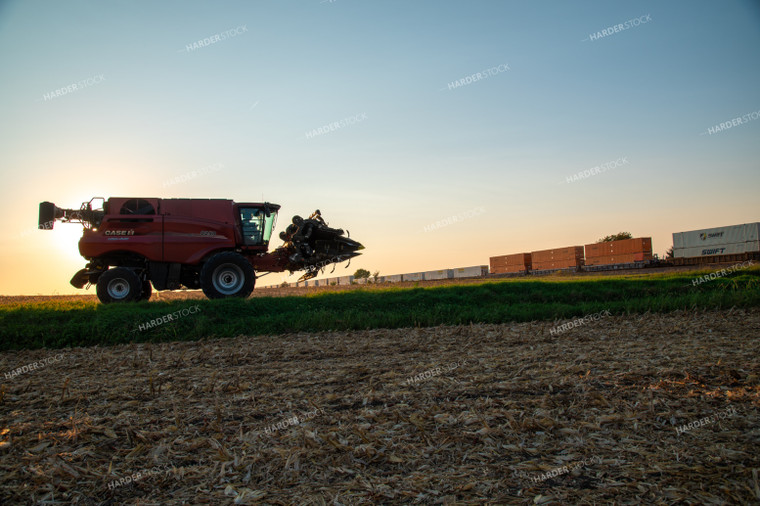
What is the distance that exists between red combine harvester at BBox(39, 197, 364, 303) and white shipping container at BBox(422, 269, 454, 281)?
45.9 meters

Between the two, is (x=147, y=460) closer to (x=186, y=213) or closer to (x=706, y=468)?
(x=706, y=468)

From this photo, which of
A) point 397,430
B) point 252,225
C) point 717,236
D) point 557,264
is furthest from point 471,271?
point 397,430

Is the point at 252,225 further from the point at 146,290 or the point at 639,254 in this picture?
the point at 639,254

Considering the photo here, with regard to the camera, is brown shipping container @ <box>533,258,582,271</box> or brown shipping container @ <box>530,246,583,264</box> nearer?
brown shipping container @ <box>533,258,582,271</box>

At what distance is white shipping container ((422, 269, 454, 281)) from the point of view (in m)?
61.9

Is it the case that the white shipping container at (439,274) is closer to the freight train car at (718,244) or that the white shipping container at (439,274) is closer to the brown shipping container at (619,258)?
the brown shipping container at (619,258)

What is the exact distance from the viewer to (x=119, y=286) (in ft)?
52.5

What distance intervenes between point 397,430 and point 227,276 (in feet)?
41.1

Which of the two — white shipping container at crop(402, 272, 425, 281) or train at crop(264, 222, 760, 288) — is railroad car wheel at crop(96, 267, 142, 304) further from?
white shipping container at crop(402, 272, 425, 281)

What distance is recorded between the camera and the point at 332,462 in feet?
14.7

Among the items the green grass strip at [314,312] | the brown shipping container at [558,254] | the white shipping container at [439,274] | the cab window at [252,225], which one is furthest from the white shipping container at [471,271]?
the cab window at [252,225]

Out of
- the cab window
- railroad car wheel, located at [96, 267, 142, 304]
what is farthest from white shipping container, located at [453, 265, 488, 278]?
railroad car wheel, located at [96, 267, 142, 304]

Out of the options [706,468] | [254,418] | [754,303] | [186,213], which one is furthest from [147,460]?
[754,303]

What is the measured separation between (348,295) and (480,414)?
11320mm
